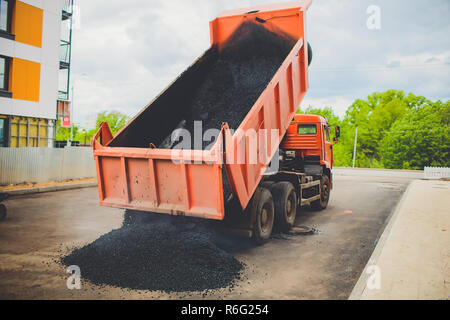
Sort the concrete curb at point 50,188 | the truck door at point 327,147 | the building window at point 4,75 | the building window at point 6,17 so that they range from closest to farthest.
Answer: the truck door at point 327,147
the concrete curb at point 50,188
the building window at point 6,17
the building window at point 4,75

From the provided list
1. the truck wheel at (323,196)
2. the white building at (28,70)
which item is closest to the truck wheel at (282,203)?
the truck wheel at (323,196)

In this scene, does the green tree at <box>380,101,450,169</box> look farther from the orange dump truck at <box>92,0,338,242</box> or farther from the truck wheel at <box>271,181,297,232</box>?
the truck wheel at <box>271,181,297,232</box>

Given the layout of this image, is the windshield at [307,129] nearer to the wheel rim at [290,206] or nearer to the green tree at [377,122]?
the wheel rim at [290,206]

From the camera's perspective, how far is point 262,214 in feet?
21.5

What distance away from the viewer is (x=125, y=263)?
496 cm

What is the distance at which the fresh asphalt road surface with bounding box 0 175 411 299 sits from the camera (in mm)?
4316

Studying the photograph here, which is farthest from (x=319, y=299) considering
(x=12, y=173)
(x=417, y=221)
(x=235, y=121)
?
(x=12, y=173)

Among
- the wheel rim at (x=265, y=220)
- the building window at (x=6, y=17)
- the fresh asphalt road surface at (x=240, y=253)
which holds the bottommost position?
the fresh asphalt road surface at (x=240, y=253)

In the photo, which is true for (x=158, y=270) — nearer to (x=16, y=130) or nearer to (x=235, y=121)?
(x=235, y=121)

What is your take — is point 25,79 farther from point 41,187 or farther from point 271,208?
point 271,208

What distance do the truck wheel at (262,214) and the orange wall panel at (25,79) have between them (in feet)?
58.6

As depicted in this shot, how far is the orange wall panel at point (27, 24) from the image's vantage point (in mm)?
18875
